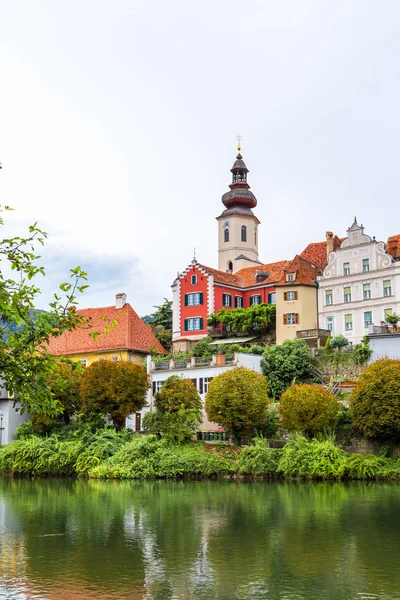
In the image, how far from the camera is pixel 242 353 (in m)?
52.2

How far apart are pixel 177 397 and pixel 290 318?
1850cm

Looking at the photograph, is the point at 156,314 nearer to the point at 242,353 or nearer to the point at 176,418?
the point at 242,353

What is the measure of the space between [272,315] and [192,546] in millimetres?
44492

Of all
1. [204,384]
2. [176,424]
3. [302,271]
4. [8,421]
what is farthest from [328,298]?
[8,421]

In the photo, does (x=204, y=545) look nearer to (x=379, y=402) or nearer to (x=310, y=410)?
(x=379, y=402)

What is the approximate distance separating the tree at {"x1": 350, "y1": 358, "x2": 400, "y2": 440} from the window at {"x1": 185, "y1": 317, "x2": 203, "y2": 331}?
1161 inches

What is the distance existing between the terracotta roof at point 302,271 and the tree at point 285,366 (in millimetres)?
9818

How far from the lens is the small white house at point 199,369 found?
5138 centimetres

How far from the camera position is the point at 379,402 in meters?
38.7

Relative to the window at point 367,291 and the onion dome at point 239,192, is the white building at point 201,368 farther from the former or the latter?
the onion dome at point 239,192

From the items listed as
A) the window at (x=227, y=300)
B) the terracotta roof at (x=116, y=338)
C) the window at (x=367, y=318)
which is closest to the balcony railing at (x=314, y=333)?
the window at (x=367, y=318)

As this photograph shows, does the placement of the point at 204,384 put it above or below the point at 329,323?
below

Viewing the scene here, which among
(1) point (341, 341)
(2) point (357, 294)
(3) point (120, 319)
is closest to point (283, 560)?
(1) point (341, 341)

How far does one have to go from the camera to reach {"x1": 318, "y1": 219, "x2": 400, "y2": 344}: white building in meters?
58.4
